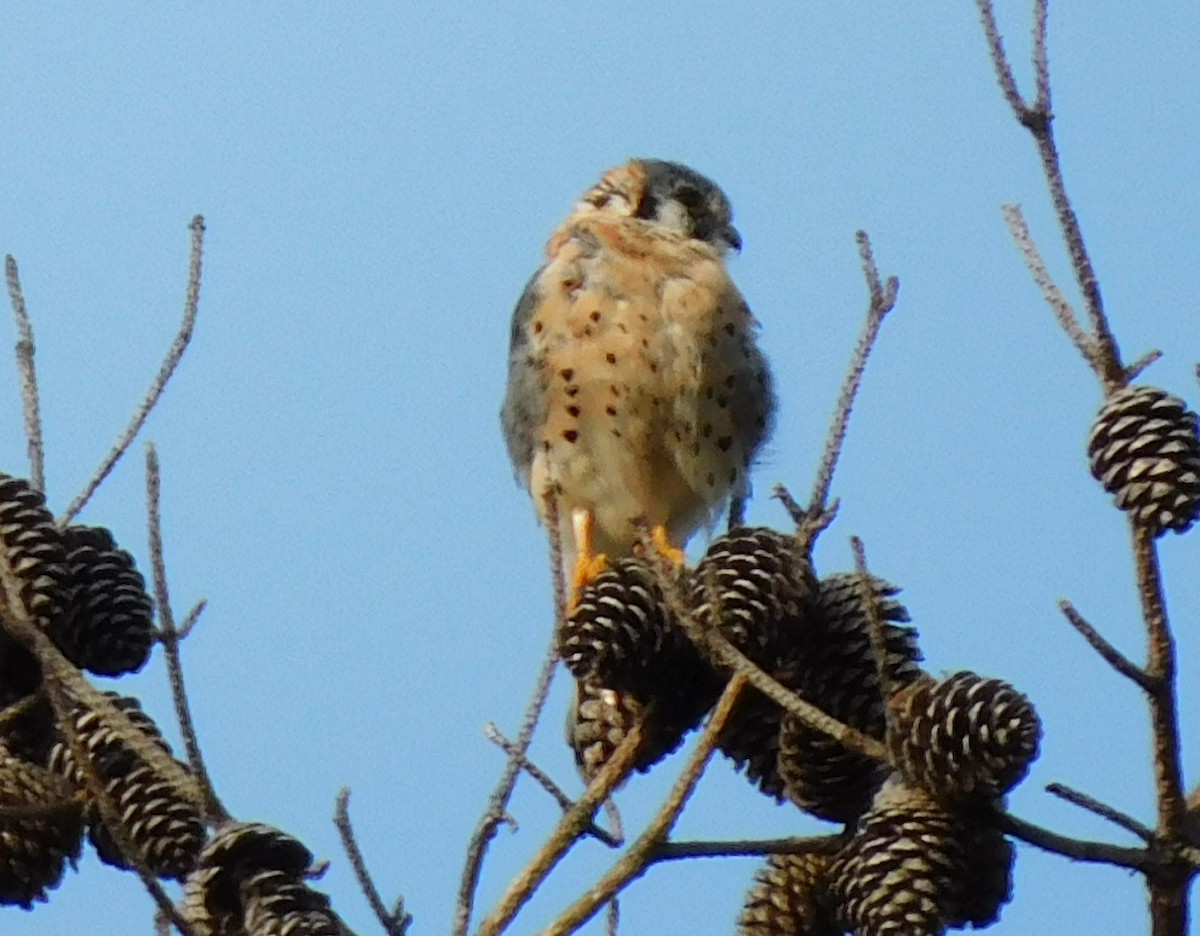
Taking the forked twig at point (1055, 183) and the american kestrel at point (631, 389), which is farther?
the american kestrel at point (631, 389)

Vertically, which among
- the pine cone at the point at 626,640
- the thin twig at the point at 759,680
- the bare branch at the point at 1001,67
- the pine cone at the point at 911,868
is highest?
the bare branch at the point at 1001,67

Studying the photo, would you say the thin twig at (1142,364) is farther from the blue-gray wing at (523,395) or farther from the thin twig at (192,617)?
the blue-gray wing at (523,395)

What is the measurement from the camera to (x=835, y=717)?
6.42 feet

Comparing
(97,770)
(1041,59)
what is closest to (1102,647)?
(1041,59)

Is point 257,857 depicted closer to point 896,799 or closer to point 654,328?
point 896,799

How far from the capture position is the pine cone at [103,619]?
211 cm

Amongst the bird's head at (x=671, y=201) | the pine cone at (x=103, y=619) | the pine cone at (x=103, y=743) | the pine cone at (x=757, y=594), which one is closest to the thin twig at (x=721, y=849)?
the pine cone at (x=757, y=594)

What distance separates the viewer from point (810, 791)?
188 centimetres

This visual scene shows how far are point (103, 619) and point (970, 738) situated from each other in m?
1.00

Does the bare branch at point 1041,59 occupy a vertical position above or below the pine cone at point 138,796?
above

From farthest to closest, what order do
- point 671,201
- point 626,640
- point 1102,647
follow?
point 671,201, point 626,640, point 1102,647

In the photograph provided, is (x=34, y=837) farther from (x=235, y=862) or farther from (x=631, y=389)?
(x=631, y=389)

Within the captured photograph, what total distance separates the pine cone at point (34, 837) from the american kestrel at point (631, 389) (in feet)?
5.49

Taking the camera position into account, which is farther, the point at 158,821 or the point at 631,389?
the point at 631,389
